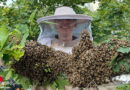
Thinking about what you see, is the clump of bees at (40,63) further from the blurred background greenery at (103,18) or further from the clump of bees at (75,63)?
the blurred background greenery at (103,18)

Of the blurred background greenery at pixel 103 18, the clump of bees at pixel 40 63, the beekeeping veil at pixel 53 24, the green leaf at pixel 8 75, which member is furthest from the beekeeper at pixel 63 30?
the green leaf at pixel 8 75

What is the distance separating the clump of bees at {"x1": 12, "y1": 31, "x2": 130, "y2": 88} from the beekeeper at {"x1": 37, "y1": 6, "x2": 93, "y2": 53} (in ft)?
2.90

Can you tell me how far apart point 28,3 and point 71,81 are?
9.37 ft

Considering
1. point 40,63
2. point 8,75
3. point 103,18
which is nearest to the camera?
point 8,75

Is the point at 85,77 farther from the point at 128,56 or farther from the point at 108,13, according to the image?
the point at 108,13

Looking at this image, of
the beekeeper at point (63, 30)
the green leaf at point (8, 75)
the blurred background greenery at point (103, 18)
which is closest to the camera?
the green leaf at point (8, 75)

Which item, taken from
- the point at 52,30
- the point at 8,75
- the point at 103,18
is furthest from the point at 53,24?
the point at 8,75

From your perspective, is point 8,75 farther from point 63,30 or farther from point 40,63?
point 63,30

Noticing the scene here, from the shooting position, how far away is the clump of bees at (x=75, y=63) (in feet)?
2.75

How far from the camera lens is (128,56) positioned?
661 millimetres

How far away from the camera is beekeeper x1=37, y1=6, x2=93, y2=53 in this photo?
189cm

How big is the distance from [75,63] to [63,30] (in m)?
1.06

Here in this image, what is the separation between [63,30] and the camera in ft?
6.32

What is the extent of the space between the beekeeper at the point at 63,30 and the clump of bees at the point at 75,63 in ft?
2.90
